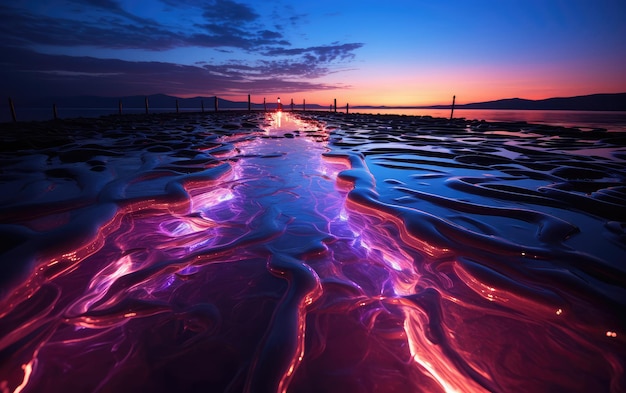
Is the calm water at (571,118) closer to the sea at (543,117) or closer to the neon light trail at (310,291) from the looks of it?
the sea at (543,117)

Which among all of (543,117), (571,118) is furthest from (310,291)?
(543,117)

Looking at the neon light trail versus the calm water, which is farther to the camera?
the calm water

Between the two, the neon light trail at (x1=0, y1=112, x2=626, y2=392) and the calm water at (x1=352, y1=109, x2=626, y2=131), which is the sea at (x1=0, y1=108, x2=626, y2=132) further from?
the neon light trail at (x1=0, y1=112, x2=626, y2=392)

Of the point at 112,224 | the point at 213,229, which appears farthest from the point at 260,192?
the point at 112,224

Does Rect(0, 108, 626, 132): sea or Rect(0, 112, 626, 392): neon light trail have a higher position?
Rect(0, 108, 626, 132): sea

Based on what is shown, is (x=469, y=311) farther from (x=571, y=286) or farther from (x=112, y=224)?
(x=112, y=224)

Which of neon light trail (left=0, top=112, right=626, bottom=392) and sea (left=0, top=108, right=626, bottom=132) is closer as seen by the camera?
neon light trail (left=0, top=112, right=626, bottom=392)

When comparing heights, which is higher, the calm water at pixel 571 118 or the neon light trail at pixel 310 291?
the calm water at pixel 571 118

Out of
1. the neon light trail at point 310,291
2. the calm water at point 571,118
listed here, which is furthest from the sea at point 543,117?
the neon light trail at point 310,291

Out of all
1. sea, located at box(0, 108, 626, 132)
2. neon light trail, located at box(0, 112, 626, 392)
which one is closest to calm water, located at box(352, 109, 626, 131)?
sea, located at box(0, 108, 626, 132)
